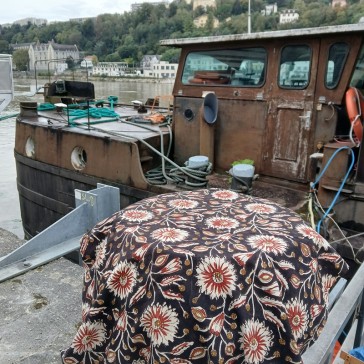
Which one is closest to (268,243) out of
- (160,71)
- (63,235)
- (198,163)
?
(63,235)

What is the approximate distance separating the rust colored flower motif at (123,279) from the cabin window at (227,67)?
14.3ft

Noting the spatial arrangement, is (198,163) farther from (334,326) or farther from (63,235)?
(334,326)

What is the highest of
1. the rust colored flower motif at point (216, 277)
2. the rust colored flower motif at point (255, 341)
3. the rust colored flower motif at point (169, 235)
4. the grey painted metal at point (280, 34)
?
the grey painted metal at point (280, 34)

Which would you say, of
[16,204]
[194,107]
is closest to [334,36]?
[194,107]

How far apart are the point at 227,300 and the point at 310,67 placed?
4.19 m

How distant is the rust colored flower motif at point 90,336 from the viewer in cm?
155

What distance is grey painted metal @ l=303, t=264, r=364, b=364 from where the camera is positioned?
4.63 ft

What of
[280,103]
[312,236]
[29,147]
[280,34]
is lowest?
[29,147]

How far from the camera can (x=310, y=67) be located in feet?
15.9

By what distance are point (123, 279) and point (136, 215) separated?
32 cm

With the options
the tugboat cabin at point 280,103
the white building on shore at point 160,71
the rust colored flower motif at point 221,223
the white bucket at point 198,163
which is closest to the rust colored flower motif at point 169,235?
the rust colored flower motif at point 221,223

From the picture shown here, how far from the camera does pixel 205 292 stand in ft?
4.39

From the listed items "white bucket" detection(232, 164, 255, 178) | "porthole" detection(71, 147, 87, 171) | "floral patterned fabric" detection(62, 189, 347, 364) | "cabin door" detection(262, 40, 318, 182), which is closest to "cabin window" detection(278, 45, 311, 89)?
"cabin door" detection(262, 40, 318, 182)

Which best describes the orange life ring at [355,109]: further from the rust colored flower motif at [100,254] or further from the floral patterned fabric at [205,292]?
the rust colored flower motif at [100,254]
